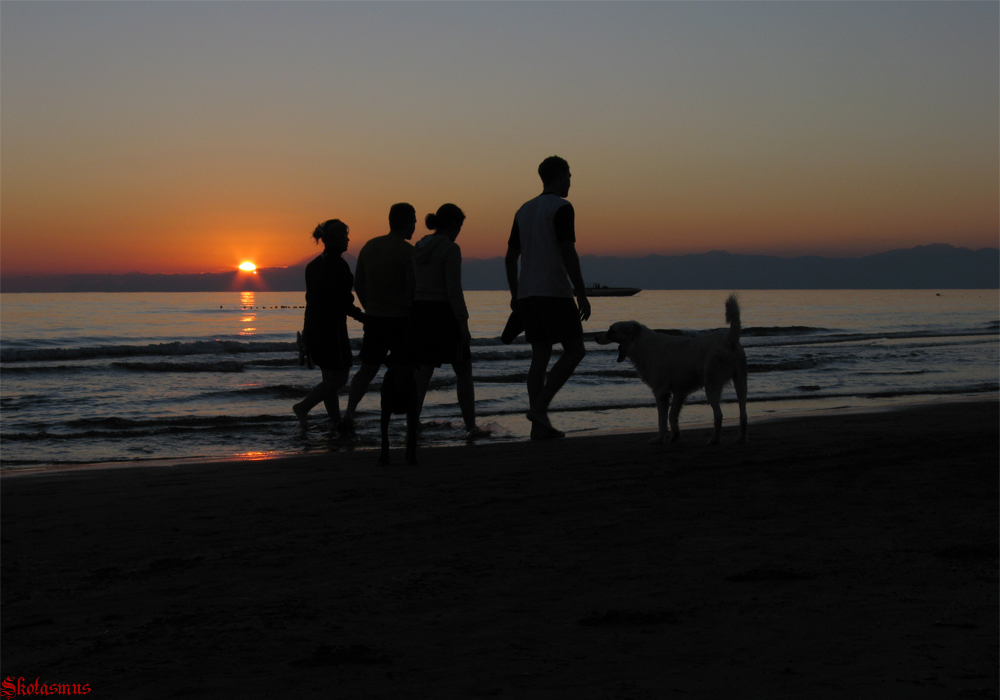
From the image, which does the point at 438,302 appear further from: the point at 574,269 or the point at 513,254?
the point at 574,269

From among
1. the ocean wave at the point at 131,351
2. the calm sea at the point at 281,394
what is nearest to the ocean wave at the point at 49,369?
the calm sea at the point at 281,394

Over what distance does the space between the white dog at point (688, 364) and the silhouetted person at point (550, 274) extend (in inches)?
15.5

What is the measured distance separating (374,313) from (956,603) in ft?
16.6

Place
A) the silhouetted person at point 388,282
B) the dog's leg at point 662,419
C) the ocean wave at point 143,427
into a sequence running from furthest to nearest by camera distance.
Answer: the ocean wave at point 143,427, the silhouetted person at point 388,282, the dog's leg at point 662,419

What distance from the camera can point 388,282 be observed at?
6.66m

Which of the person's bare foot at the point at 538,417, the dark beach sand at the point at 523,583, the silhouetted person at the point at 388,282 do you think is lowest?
the dark beach sand at the point at 523,583

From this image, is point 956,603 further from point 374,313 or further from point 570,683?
point 374,313

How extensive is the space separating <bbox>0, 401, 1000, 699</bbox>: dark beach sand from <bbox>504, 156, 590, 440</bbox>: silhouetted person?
150 cm

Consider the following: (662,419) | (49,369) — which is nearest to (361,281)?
(662,419)

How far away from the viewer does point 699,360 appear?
5.84m

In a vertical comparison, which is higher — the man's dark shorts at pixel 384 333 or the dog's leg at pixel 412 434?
the man's dark shorts at pixel 384 333

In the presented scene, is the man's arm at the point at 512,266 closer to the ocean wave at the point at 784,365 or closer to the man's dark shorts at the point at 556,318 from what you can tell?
the man's dark shorts at the point at 556,318

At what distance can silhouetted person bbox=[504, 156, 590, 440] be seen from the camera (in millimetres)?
6031

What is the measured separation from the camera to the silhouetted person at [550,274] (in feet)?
19.8
